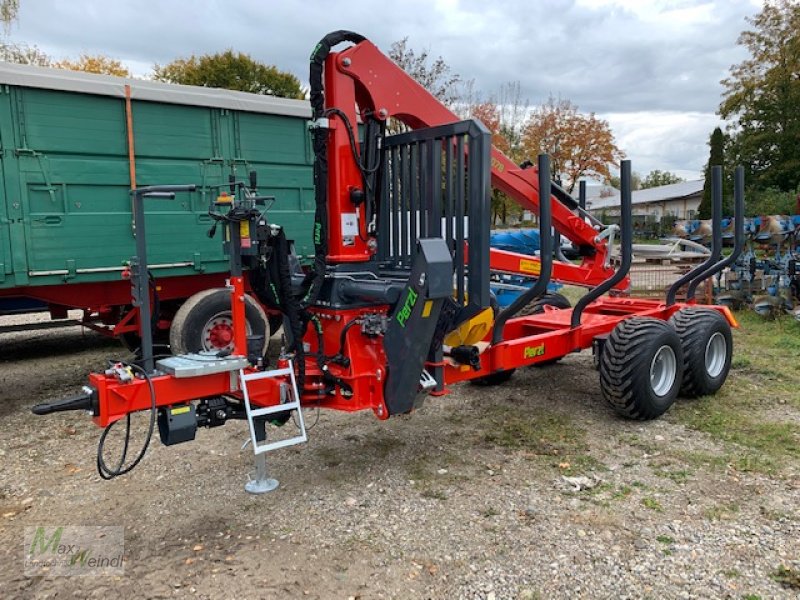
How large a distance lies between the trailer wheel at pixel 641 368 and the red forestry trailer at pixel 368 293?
0.01 m

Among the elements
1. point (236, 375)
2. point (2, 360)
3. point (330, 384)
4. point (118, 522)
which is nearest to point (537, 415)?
point (330, 384)

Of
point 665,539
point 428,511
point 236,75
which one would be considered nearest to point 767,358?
point 665,539

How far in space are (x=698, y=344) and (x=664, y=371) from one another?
47 cm

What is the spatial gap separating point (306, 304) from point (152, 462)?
1.67m

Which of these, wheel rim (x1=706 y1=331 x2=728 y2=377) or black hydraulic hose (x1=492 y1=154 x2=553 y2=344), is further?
wheel rim (x1=706 y1=331 x2=728 y2=377)

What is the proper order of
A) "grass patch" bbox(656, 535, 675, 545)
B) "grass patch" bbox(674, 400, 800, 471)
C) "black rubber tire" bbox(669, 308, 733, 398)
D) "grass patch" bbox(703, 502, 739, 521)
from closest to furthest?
"grass patch" bbox(656, 535, 675, 545) < "grass patch" bbox(703, 502, 739, 521) < "grass patch" bbox(674, 400, 800, 471) < "black rubber tire" bbox(669, 308, 733, 398)

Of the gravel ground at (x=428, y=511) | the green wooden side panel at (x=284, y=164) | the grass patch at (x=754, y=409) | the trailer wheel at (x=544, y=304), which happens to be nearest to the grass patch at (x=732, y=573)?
the gravel ground at (x=428, y=511)

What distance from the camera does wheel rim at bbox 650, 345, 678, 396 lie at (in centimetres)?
539

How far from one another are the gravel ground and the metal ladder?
0.09 m

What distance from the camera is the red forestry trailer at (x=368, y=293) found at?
3.60m

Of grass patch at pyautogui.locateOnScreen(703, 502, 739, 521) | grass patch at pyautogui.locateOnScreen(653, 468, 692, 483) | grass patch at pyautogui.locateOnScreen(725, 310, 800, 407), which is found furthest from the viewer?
grass patch at pyautogui.locateOnScreen(725, 310, 800, 407)

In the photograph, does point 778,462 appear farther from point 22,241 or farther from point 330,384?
point 22,241

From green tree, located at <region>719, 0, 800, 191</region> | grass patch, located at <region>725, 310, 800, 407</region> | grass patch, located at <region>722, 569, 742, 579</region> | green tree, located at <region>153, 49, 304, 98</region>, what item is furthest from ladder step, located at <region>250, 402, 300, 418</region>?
green tree, located at <region>719, 0, 800, 191</region>

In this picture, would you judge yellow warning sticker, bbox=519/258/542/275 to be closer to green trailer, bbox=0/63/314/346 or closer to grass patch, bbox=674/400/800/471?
Answer: grass patch, bbox=674/400/800/471
